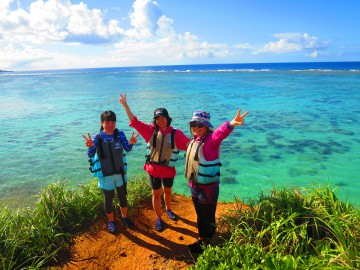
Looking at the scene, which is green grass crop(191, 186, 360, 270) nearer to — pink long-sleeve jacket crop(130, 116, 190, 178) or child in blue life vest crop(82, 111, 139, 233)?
pink long-sleeve jacket crop(130, 116, 190, 178)

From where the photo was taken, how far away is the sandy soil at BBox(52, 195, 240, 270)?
11.8 ft

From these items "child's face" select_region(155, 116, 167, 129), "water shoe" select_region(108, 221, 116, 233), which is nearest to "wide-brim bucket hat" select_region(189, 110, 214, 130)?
"child's face" select_region(155, 116, 167, 129)

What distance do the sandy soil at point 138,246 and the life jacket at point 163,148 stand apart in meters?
1.24

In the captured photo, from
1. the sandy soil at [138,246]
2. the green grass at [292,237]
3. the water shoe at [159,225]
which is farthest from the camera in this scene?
the water shoe at [159,225]

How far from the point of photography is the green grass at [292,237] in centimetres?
262

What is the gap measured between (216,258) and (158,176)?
5.53 ft

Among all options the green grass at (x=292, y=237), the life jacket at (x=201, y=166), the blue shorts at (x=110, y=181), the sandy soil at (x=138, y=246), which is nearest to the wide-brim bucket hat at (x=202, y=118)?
the life jacket at (x=201, y=166)

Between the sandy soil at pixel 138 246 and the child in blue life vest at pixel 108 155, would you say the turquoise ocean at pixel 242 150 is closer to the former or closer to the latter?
the sandy soil at pixel 138 246

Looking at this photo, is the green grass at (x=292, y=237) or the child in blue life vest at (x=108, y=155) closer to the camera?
the green grass at (x=292, y=237)

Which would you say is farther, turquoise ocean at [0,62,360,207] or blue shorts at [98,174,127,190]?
turquoise ocean at [0,62,360,207]

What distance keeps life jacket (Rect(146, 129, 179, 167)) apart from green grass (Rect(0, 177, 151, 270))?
1.50 metres

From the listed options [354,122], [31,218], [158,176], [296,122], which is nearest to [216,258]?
[158,176]

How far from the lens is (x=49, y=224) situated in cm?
409

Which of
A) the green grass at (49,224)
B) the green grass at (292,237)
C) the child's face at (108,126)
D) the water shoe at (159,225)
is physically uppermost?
the child's face at (108,126)
